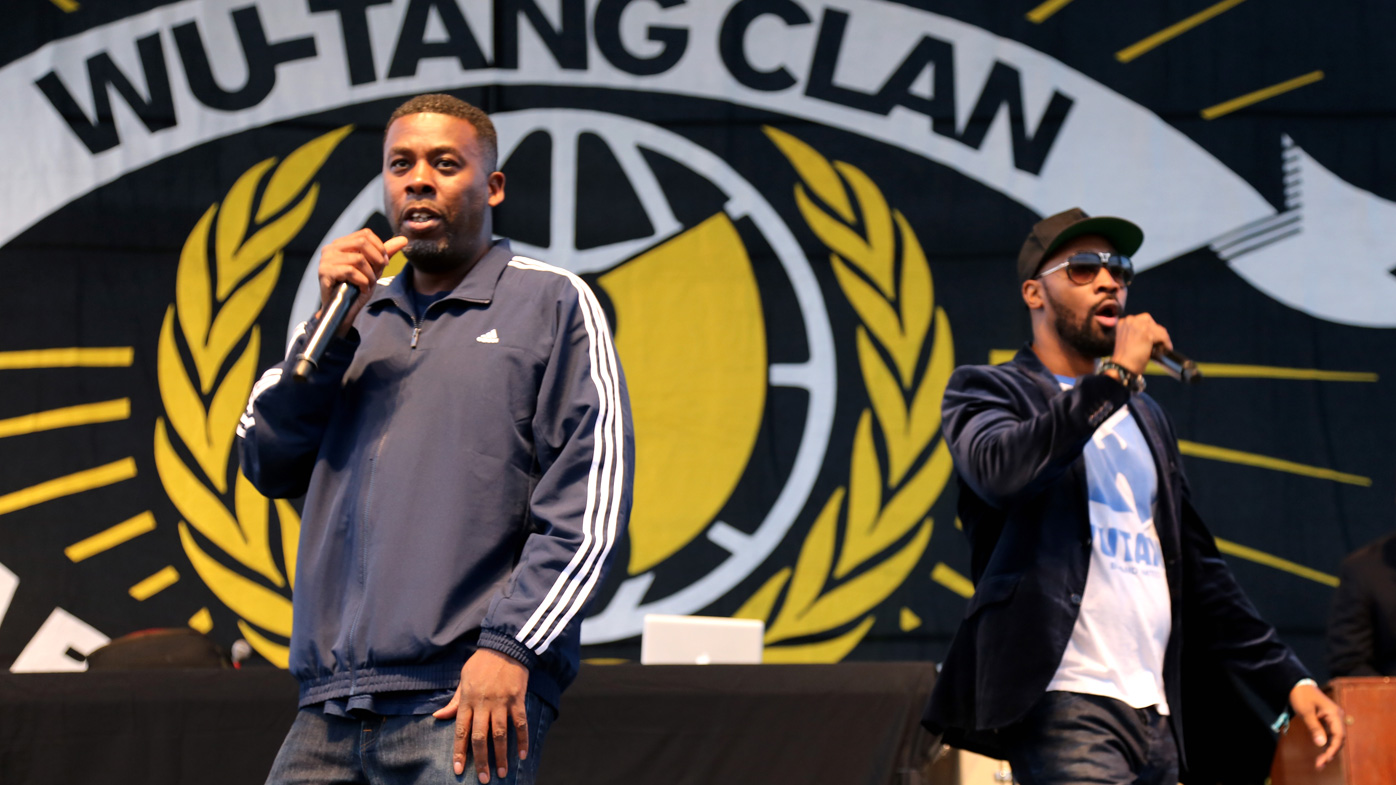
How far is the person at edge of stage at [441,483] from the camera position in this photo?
1.35 m

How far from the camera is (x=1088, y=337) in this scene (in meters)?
2.08

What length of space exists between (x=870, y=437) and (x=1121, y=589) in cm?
241

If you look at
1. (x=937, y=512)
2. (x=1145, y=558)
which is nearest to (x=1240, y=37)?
(x=937, y=512)

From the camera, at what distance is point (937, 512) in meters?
4.23

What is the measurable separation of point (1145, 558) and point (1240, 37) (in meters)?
3.19

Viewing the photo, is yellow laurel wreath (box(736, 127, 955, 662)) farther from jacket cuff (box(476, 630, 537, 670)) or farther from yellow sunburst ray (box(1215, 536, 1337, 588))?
jacket cuff (box(476, 630, 537, 670))

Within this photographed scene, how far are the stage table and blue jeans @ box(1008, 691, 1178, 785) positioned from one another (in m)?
0.81

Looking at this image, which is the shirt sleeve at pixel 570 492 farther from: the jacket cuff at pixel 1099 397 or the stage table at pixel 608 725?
the stage table at pixel 608 725

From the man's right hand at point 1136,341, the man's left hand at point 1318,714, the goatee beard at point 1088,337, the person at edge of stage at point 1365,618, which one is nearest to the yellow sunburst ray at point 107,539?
the goatee beard at point 1088,337

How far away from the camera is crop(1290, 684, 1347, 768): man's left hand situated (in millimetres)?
1964

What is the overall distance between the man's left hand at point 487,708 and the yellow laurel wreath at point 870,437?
2908 millimetres

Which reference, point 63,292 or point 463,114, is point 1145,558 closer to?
point 463,114

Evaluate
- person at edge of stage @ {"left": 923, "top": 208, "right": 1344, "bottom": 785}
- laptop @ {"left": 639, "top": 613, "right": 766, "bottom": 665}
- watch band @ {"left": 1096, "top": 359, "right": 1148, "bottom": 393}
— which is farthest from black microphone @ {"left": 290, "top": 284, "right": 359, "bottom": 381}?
laptop @ {"left": 639, "top": 613, "right": 766, "bottom": 665}

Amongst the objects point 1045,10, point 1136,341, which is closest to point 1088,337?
point 1136,341
